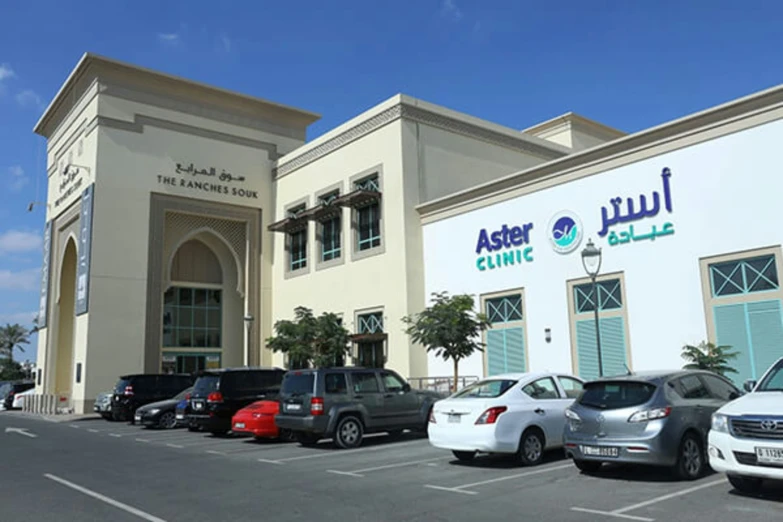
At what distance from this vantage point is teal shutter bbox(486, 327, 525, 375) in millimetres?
22094

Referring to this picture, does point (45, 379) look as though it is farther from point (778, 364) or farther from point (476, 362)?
point (778, 364)

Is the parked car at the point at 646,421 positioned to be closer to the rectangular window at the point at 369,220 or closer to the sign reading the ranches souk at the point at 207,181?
the rectangular window at the point at 369,220

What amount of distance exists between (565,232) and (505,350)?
4552 mm

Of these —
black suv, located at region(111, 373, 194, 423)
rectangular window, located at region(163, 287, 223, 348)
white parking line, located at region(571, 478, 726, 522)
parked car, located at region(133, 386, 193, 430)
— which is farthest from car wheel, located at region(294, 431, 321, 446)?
Result: rectangular window, located at region(163, 287, 223, 348)

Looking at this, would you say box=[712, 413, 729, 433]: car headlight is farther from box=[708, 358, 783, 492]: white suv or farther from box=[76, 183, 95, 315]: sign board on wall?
box=[76, 183, 95, 315]: sign board on wall

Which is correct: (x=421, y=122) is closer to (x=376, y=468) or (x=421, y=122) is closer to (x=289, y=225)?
(x=289, y=225)

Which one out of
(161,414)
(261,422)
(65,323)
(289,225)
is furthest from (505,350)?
(65,323)

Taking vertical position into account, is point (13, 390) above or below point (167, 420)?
above

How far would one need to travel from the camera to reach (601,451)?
31.0ft

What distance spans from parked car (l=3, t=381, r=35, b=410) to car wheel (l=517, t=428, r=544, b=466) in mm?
39637

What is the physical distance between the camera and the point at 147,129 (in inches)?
1296

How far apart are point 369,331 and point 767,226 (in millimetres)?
15496

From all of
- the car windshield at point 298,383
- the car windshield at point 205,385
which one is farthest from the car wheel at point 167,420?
the car windshield at point 298,383

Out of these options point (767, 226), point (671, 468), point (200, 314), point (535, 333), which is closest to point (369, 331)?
point (535, 333)
